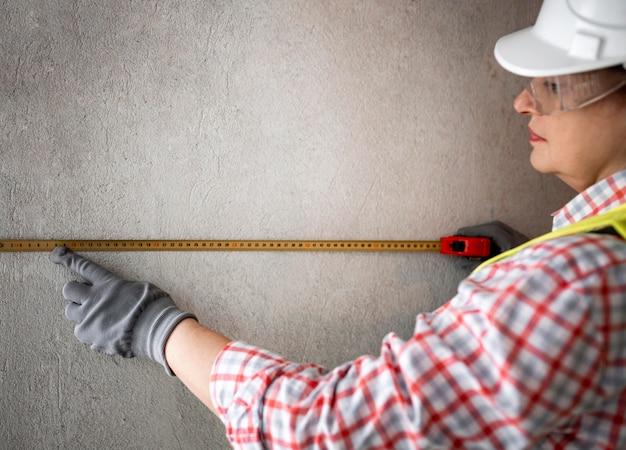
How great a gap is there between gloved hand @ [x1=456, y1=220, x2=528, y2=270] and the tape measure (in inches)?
1.7

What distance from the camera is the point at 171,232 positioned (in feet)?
6.32

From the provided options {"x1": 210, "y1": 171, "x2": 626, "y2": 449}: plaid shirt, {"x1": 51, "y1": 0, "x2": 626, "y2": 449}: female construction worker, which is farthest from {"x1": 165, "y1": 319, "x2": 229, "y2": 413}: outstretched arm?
{"x1": 210, "y1": 171, "x2": 626, "y2": 449}: plaid shirt

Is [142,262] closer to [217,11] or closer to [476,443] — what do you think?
[217,11]

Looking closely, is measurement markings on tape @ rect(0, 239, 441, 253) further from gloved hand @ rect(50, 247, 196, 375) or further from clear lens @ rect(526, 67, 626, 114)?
clear lens @ rect(526, 67, 626, 114)

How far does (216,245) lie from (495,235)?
1.04 meters

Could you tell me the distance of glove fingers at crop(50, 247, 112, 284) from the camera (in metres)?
1.78

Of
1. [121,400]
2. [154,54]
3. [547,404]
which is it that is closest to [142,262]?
[121,400]

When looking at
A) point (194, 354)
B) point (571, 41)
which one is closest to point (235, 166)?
point (194, 354)

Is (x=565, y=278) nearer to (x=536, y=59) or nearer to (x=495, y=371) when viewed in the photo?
(x=495, y=371)

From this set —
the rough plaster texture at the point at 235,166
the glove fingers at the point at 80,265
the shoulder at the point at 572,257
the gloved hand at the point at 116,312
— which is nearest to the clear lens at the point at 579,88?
the shoulder at the point at 572,257

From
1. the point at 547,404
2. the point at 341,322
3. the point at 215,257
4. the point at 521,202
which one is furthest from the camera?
the point at 521,202

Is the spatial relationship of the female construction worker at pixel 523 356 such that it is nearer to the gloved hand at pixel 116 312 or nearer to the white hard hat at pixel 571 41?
the white hard hat at pixel 571 41

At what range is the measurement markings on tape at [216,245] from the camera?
1.81 meters

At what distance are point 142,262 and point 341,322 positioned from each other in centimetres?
76
